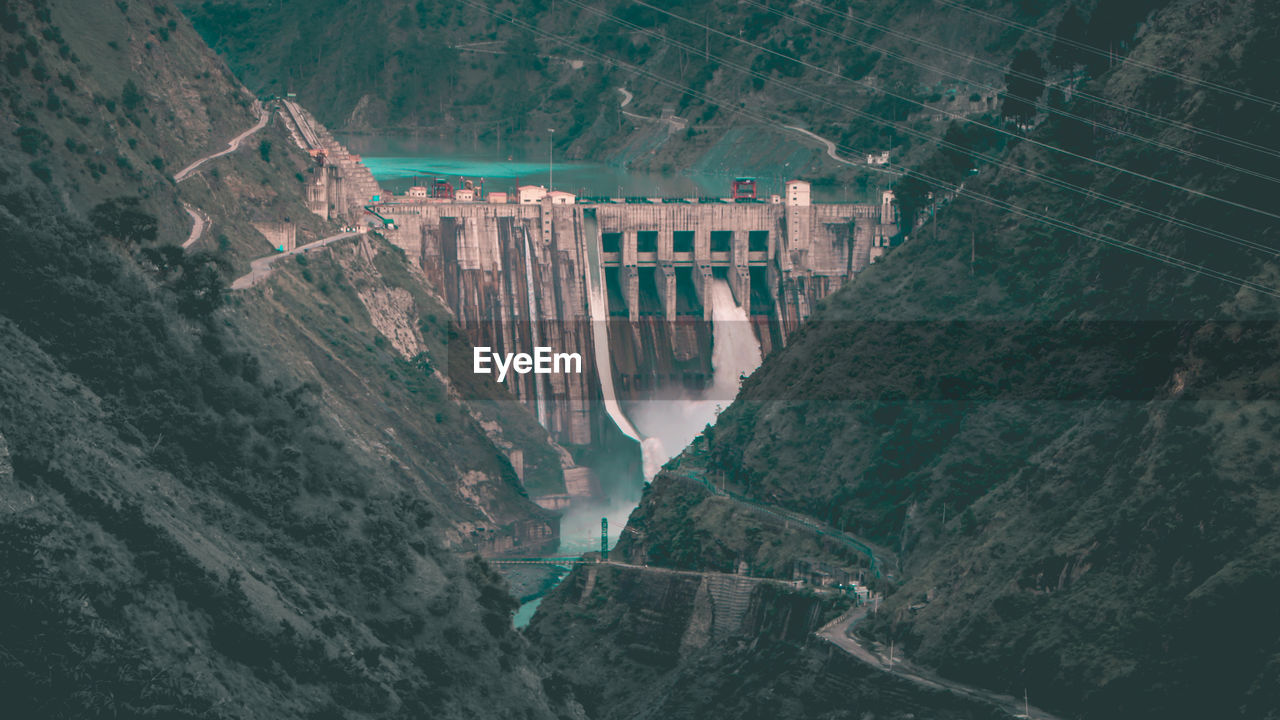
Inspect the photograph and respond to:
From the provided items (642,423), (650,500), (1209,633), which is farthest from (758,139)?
(1209,633)

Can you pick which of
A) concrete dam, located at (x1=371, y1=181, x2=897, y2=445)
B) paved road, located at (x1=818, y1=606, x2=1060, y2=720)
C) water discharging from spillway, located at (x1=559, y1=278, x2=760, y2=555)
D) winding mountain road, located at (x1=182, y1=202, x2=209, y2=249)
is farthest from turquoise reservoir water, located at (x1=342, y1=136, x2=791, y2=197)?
paved road, located at (x1=818, y1=606, x2=1060, y2=720)

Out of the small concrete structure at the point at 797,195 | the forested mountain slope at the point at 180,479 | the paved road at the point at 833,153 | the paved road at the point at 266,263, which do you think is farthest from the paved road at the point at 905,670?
the paved road at the point at 833,153

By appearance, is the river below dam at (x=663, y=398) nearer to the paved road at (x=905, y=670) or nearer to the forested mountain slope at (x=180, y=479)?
the forested mountain slope at (x=180, y=479)

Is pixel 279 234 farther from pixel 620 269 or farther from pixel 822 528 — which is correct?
pixel 822 528

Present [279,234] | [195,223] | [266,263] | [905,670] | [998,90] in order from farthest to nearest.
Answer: [998,90] → [279,234] → [266,263] → [195,223] → [905,670]

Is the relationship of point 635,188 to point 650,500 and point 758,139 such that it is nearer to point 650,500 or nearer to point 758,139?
point 758,139

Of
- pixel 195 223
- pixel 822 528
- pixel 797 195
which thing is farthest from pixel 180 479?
pixel 797 195

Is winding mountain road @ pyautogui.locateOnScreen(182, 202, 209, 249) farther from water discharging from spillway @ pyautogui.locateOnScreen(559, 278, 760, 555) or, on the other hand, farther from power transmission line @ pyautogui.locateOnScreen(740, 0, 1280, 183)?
power transmission line @ pyautogui.locateOnScreen(740, 0, 1280, 183)
